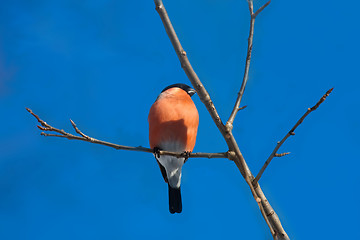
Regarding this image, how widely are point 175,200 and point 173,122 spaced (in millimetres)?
679

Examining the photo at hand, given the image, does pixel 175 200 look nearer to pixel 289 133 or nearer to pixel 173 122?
pixel 173 122

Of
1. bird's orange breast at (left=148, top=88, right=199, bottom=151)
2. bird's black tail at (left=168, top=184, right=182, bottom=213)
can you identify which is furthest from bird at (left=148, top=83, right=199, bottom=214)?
bird's black tail at (left=168, top=184, right=182, bottom=213)

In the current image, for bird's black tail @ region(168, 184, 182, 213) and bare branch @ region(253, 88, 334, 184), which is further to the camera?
bird's black tail @ region(168, 184, 182, 213)

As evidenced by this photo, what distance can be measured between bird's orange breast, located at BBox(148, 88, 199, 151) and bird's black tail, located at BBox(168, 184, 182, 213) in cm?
45

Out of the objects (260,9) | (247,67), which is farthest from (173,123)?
(260,9)

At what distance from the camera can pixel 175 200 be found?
259 cm

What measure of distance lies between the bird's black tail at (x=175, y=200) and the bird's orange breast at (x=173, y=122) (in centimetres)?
45

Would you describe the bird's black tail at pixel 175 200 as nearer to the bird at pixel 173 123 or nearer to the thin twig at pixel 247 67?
the bird at pixel 173 123

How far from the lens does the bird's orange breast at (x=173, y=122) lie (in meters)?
2.21

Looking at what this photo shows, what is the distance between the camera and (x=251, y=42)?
1.80 meters

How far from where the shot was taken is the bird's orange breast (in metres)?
2.21

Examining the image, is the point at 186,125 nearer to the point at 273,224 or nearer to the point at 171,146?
the point at 171,146

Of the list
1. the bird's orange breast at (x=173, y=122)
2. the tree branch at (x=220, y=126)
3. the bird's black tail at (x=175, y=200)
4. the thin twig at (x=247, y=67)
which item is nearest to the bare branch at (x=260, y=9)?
the thin twig at (x=247, y=67)

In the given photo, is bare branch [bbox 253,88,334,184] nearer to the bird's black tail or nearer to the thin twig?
the thin twig
